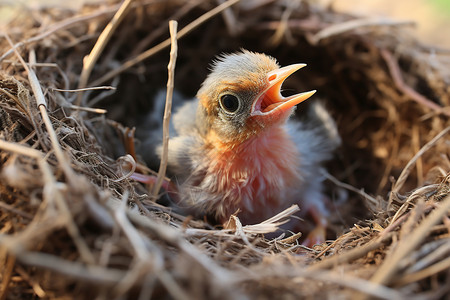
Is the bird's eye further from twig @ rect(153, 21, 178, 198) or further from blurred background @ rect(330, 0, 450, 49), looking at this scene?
blurred background @ rect(330, 0, 450, 49)

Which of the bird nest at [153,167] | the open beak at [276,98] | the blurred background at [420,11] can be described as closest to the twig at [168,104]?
the bird nest at [153,167]

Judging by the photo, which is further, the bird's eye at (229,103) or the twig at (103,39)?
the twig at (103,39)

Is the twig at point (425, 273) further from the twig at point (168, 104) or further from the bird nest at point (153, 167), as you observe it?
the twig at point (168, 104)

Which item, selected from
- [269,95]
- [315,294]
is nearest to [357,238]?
[315,294]

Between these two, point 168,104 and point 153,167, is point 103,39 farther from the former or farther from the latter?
point 153,167

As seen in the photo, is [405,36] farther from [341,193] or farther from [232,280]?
[232,280]

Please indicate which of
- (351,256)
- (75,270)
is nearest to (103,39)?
(75,270)
